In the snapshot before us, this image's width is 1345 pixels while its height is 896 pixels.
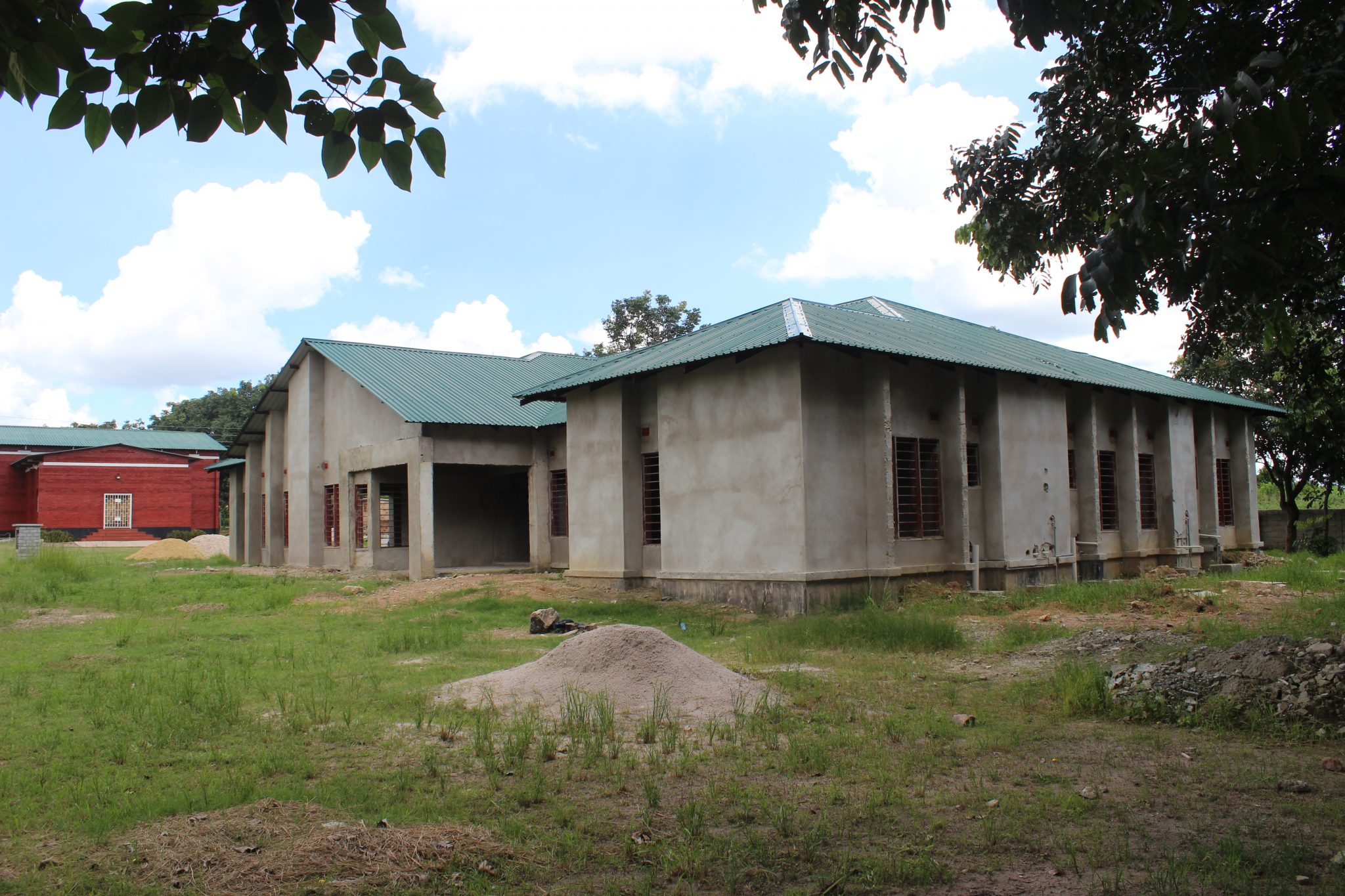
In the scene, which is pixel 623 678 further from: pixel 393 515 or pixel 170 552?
pixel 170 552

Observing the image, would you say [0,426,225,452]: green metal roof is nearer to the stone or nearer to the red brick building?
the red brick building

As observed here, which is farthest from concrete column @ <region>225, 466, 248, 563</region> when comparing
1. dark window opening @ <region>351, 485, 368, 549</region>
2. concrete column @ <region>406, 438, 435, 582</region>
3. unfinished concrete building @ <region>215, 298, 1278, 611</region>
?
concrete column @ <region>406, 438, 435, 582</region>

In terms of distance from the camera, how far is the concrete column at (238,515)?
113 feet

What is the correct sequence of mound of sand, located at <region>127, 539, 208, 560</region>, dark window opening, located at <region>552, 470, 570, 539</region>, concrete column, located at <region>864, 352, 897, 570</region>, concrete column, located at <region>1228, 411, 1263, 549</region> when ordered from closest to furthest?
concrete column, located at <region>864, 352, 897, 570</region>, dark window opening, located at <region>552, 470, 570, 539</region>, concrete column, located at <region>1228, 411, 1263, 549</region>, mound of sand, located at <region>127, 539, 208, 560</region>

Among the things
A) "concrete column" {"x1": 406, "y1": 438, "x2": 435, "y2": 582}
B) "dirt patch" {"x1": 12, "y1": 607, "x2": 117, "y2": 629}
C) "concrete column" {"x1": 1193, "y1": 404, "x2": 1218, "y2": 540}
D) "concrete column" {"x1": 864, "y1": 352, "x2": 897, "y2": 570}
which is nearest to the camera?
"dirt patch" {"x1": 12, "y1": 607, "x2": 117, "y2": 629}

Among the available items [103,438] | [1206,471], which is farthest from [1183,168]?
[103,438]

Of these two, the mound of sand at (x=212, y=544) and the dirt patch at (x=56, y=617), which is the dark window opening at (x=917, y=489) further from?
the mound of sand at (x=212, y=544)

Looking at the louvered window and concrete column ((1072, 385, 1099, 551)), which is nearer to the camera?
concrete column ((1072, 385, 1099, 551))

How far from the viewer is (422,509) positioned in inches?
892

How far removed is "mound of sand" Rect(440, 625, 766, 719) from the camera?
822 cm

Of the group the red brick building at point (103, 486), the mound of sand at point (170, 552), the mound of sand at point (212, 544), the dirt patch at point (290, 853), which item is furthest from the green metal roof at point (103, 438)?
the dirt patch at point (290, 853)

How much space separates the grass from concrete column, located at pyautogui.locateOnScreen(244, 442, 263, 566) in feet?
72.9

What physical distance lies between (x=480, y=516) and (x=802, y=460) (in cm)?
1410

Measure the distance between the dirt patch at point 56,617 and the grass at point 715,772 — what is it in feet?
12.2
